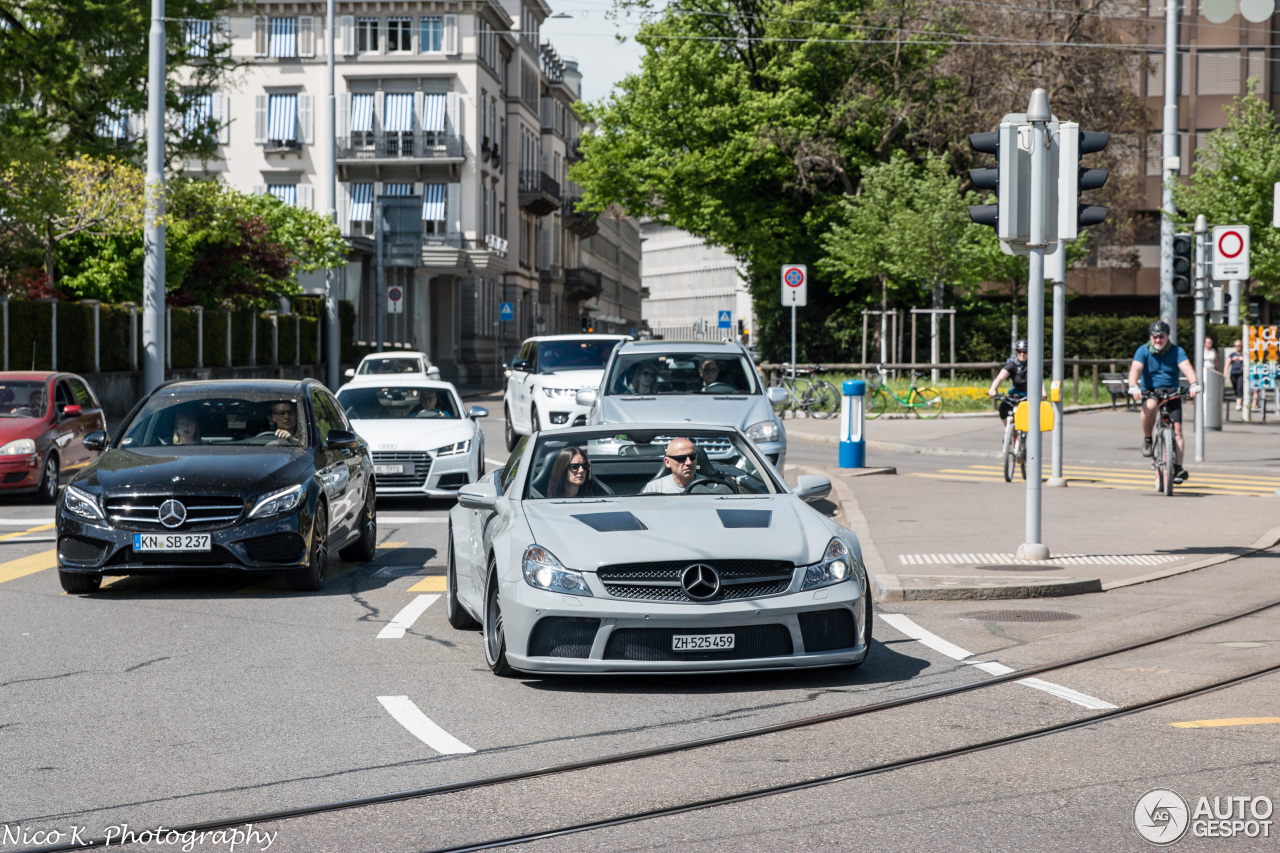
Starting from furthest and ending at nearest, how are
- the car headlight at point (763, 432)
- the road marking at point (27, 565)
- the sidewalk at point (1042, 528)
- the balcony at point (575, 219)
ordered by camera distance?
the balcony at point (575, 219)
the car headlight at point (763, 432)
the road marking at point (27, 565)
the sidewalk at point (1042, 528)

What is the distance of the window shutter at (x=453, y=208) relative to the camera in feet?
235

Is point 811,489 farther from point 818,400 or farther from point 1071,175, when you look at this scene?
point 818,400

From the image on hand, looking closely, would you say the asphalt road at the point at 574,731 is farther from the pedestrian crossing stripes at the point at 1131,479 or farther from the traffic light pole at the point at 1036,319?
the pedestrian crossing stripes at the point at 1131,479

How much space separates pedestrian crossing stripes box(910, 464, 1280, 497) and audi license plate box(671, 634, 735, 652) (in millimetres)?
12354

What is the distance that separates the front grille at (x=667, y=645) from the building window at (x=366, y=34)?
222 ft

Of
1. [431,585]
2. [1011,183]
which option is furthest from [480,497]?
[1011,183]

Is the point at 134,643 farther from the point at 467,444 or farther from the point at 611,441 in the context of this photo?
the point at 467,444

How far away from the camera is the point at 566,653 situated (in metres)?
7.62

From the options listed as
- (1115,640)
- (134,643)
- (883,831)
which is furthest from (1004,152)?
(883,831)

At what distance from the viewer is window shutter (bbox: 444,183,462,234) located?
235 ft

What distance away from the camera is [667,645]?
24.8 feet

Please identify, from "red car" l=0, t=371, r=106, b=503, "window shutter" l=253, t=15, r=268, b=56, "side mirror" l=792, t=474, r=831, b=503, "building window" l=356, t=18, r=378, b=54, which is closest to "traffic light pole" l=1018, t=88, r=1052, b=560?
"side mirror" l=792, t=474, r=831, b=503

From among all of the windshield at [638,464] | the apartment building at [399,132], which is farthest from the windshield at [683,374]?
the apartment building at [399,132]

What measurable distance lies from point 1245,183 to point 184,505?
42.3 m
